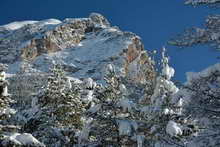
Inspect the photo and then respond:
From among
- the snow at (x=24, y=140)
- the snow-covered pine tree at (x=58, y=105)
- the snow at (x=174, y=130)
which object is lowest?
the snow at (x=24, y=140)

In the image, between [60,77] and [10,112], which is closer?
[10,112]

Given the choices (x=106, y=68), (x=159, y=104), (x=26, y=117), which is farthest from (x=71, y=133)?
(x=159, y=104)

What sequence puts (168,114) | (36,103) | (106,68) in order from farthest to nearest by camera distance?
1. (36,103)
2. (106,68)
3. (168,114)

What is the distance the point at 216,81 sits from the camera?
847 cm

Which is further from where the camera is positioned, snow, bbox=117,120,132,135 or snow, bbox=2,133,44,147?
snow, bbox=117,120,132,135

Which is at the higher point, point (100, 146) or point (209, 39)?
point (209, 39)

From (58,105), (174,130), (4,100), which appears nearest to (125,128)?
(174,130)

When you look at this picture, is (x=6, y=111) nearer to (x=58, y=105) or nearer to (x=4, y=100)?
(x=4, y=100)

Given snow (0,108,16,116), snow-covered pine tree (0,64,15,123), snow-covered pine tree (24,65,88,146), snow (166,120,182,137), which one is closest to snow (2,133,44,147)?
snow (0,108,16,116)

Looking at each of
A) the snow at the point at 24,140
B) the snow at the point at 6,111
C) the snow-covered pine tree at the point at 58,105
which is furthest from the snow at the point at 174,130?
the snow-covered pine tree at the point at 58,105

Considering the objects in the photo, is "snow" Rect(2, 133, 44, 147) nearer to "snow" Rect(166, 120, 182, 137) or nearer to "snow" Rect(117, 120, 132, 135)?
"snow" Rect(117, 120, 132, 135)

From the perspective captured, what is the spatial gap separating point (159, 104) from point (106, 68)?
578cm

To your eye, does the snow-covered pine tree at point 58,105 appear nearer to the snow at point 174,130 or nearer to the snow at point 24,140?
the snow at point 24,140

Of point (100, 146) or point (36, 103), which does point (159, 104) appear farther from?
point (36, 103)
